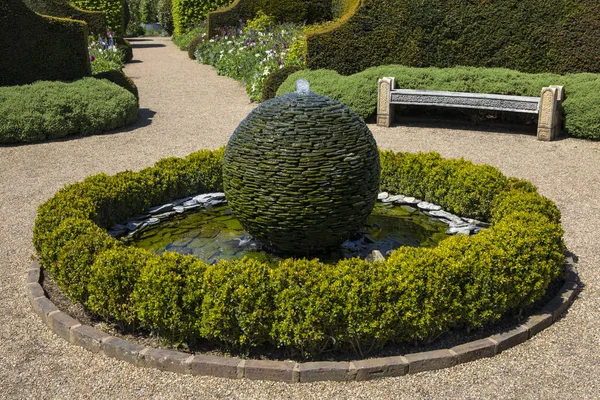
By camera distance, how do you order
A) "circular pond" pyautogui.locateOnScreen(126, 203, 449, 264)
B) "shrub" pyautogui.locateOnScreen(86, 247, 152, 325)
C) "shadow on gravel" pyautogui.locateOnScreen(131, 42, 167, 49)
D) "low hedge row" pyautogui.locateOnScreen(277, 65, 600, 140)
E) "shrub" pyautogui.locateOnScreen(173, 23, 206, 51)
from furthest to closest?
1. "shadow on gravel" pyautogui.locateOnScreen(131, 42, 167, 49)
2. "shrub" pyautogui.locateOnScreen(173, 23, 206, 51)
3. "low hedge row" pyautogui.locateOnScreen(277, 65, 600, 140)
4. "circular pond" pyautogui.locateOnScreen(126, 203, 449, 264)
5. "shrub" pyautogui.locateOnScreen(86, 247, 152, 325)

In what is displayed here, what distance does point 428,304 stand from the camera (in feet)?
14.0

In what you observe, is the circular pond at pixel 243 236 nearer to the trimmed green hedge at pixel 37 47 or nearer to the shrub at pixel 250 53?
the trimmed green hedge at pixel 37 47

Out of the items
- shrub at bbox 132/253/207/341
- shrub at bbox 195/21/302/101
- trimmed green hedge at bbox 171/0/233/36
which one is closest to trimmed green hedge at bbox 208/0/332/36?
shrub at bbox 195/21/302/101

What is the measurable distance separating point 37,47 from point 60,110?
1.88 metres

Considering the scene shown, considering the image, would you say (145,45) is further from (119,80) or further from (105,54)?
(119,80)

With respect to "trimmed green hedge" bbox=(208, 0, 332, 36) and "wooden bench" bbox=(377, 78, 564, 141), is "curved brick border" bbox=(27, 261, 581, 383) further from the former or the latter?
"trimmed green hedge" bbox=(208, 0, 332, 36)

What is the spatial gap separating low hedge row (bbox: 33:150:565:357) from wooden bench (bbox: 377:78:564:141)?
560 centimetres

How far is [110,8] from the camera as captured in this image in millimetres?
21391

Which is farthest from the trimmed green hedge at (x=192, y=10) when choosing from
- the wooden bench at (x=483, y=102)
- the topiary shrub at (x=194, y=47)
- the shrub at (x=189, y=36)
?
the wooden bench at (x=483, y=102)

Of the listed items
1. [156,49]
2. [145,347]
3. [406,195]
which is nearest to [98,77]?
[406,195]

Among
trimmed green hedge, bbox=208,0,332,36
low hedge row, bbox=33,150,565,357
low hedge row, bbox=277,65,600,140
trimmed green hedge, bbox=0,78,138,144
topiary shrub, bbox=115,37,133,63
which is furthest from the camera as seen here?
topiary shrub, bbox=115,37,133,63

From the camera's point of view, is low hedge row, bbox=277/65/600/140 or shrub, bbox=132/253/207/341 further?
low hedge row, bbox=277/65/600/140

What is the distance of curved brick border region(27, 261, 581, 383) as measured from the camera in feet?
13.4

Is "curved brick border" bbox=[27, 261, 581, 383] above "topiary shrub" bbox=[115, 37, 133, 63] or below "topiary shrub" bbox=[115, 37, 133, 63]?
below
